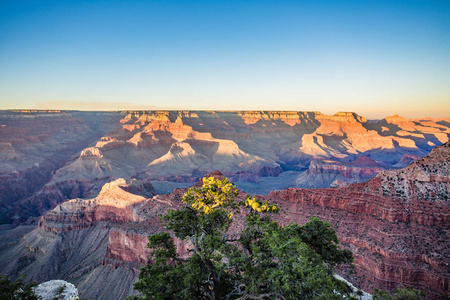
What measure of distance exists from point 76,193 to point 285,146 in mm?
123359

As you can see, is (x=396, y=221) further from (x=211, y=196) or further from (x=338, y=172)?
(x=338, y=172)

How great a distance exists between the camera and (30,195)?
9075cm

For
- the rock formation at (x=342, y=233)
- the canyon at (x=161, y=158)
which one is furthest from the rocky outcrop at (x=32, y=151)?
the rock formation at (x=342, y=233)

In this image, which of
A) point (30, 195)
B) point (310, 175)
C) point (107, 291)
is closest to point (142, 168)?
point (30, 195)

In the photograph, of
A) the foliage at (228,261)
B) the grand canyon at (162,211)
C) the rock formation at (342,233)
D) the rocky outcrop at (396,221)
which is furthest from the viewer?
the grand canyon at (162,211)

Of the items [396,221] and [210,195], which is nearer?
[210,195]

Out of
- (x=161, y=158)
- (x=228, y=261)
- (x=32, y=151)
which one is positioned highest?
(x=228, y=261)

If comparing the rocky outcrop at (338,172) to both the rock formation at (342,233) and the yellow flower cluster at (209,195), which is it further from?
the yellow flower cluster at (209,195)

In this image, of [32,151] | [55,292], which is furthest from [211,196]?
[32,151]

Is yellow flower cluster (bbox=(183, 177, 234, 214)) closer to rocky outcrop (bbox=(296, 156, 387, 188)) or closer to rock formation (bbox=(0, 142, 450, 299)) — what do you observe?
rock formation (bbox=(0, 142, 450, 299))

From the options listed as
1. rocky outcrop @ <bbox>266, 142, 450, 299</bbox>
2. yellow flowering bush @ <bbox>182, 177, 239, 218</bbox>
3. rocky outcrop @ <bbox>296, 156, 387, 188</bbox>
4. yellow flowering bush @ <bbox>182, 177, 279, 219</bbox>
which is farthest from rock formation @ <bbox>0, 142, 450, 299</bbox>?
rocky outcrop @ <bbox>296, 156, 387, 188</bbox>

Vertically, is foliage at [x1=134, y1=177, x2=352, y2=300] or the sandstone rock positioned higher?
foliage at [x1=134, y1=177, x2=352, y2=300]

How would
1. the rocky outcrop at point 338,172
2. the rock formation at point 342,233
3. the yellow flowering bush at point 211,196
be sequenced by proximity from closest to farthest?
1. the yellow flowering bush at point 211,196
2. the rock formation at point 342,233
3. the rocky outcrop at point 338,172

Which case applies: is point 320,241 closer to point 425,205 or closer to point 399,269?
point 399,269
